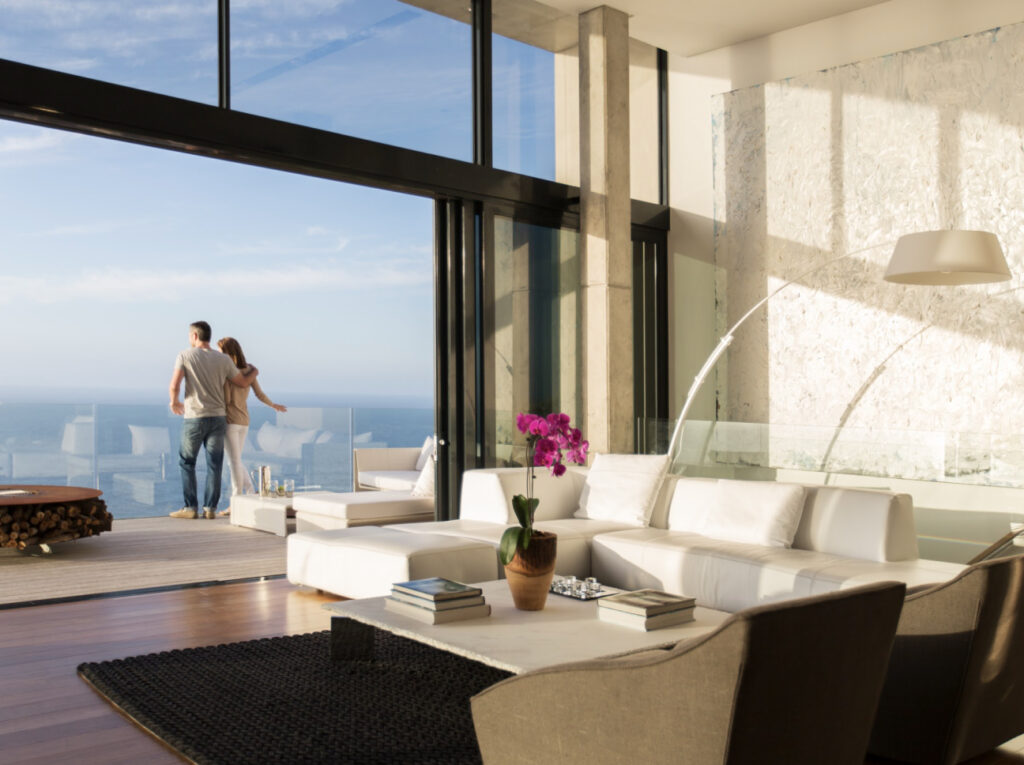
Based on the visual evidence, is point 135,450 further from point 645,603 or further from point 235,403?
point 645,603

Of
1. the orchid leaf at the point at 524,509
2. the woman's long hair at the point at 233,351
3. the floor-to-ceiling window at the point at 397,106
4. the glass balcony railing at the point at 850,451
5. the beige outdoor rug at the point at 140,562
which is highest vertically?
the floor-to-ceiling window at the point at 397,106

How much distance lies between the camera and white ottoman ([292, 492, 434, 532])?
6.05m

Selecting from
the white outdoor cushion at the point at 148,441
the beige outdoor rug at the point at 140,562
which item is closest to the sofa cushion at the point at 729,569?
the beige outdoor rug at the point at 140,562

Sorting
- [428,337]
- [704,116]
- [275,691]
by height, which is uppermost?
[704,116]

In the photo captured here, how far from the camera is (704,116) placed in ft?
23.2

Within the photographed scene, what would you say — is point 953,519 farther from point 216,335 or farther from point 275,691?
point 216,335

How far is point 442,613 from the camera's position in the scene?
9.89 feet

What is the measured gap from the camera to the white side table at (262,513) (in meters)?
6.86

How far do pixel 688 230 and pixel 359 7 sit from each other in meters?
2.84

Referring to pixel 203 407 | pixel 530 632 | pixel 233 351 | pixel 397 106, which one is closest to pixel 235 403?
pixel 203 407

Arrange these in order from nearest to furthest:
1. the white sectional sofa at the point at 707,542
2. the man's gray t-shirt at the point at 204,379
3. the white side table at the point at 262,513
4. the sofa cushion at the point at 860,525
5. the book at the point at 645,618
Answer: the book at the point at 645,618
the white sectional sofa at the point at 707,542
the sofa cushion at the point at 860,525
the white side table at the point at 262,513
the man's gray t-shirt at the point at 204,379

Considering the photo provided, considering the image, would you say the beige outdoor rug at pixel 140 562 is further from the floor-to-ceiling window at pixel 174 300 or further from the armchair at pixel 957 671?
the armchair at pixel 957 671

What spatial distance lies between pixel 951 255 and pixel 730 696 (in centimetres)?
298

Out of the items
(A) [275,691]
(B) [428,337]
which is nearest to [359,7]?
(A) [275,691]
